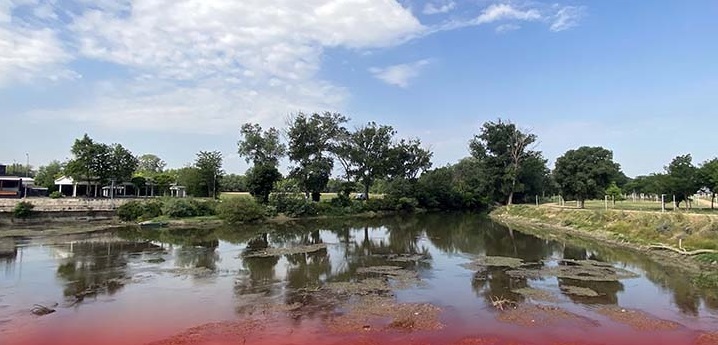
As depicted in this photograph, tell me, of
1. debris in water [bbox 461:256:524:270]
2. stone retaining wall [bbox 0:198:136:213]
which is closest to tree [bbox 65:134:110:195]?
stone retaining wall [bbox 0:198:136:213]

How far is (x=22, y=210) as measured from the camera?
4559cm

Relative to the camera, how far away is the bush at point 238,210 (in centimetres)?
5275

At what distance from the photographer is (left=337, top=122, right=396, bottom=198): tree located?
250 ft

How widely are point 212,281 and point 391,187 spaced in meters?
54.6

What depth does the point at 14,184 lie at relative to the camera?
6347 centimetres

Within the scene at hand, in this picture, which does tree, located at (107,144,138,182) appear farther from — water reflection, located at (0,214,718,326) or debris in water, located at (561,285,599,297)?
debris in water, located at (561,285,599,297)

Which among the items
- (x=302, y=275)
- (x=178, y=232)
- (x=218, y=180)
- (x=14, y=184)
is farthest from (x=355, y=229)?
(x=14, y=184)

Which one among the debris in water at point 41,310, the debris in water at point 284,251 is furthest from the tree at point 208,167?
the debris in water at point 41,310

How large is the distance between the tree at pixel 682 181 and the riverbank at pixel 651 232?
6.79 m

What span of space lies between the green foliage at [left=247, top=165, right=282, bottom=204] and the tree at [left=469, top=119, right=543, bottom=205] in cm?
3390

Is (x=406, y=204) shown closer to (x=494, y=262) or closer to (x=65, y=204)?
(x=65, y=204)

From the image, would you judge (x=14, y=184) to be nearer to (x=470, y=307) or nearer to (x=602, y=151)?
(x=470, y=307)

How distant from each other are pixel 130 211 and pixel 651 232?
46480mm

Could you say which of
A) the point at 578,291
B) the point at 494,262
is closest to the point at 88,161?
the point at 494,262
